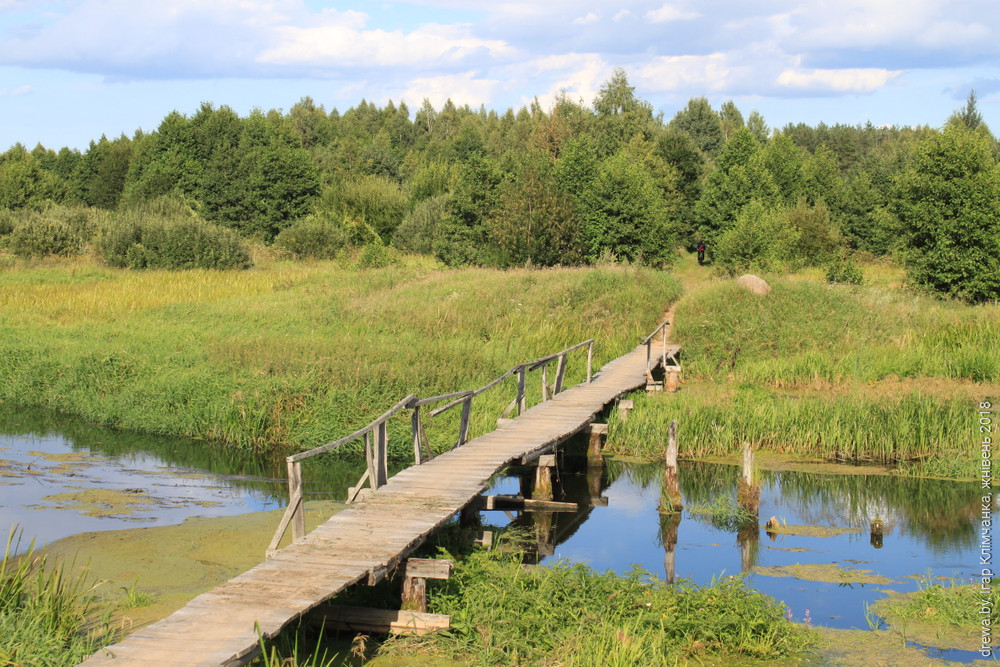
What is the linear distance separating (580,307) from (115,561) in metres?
16.6

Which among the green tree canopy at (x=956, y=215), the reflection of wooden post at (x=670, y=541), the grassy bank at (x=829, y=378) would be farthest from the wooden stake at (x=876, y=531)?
the green tree canopy at (x=956, y=215)

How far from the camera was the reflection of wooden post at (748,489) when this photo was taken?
12.4 meters

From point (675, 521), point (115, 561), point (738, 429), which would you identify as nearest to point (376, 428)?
point (115, 561)

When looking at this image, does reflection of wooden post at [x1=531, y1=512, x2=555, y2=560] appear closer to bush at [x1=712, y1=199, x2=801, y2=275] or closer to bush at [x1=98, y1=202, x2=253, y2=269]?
bush at [x1=712, y1=199, x2=801, y2=275]

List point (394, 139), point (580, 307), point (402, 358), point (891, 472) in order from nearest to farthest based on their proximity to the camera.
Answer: point (891, 472), point (402, 358), point (580, 307), point (394, 139)

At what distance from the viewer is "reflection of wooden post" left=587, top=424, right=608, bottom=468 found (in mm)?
15250

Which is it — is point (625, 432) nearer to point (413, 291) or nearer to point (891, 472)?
point (891, 472)

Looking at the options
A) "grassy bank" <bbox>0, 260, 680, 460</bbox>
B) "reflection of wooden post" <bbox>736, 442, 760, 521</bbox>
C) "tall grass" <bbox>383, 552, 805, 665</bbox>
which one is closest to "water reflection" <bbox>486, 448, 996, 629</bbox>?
"reflection of wooden post" <bbox>736, 442, 760, 521</bbox>

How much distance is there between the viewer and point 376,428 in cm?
1055

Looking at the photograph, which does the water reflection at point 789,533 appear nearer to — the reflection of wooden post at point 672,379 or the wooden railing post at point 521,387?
the wooden railing post at point 521,387

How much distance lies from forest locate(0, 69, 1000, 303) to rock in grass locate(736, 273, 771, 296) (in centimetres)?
→ 882

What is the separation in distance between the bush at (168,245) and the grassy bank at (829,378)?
73.0 feet

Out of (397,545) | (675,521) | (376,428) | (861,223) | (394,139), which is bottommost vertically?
(675,521)

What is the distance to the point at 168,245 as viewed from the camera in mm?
39500
